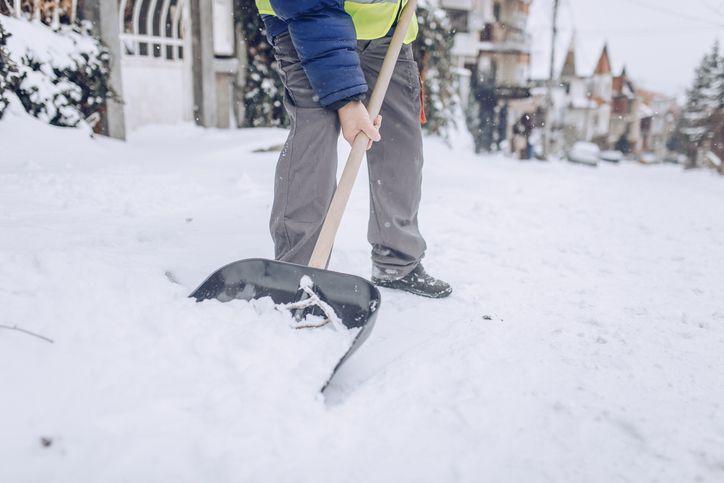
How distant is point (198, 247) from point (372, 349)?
4.02ft

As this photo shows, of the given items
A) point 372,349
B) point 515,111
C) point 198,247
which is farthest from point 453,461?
point 515,111

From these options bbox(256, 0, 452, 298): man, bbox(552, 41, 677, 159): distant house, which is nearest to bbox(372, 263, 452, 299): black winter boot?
bbox(256, 0, 452, 298): man

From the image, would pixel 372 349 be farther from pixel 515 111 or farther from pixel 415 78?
pixel 515 111

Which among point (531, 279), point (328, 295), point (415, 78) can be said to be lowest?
point (531, 279)

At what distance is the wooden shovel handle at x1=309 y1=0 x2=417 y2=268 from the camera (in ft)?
5.43

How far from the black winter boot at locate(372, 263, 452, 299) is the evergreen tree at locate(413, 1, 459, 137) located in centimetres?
723

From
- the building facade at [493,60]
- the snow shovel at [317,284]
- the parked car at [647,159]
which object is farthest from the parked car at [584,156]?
the snow shovel at [317,284]

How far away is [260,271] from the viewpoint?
1.61 meters

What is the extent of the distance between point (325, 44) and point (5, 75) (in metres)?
3.85

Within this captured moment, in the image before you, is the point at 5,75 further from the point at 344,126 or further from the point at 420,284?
the point at 420,284

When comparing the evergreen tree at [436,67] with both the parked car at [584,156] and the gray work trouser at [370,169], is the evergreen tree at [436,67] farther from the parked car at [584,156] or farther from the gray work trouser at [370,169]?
the parked car at [584,156]

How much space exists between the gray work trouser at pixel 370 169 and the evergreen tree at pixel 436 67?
7.10 meters

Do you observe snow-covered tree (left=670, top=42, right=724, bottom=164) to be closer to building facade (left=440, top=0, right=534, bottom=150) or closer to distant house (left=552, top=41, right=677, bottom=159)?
distant house (left=552, top=41, right=677, bottom=159)

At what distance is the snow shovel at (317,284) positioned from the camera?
4.87 ft
